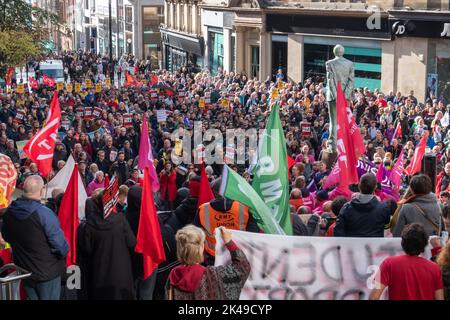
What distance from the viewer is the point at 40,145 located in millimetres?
13703

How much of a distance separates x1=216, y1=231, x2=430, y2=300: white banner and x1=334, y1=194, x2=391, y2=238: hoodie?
540mm

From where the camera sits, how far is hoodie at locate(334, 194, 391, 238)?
301 inches

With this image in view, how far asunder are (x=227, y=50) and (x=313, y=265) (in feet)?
129

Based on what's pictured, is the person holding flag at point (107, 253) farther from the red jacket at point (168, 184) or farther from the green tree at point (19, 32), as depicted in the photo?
the green tree at point (19, 32)

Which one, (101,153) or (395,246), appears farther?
(101,153)

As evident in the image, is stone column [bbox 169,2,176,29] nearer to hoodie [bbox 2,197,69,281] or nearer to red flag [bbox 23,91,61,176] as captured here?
red flag [bbox 23,91,61,176]

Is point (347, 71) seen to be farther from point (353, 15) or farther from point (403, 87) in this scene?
point (353, 15)

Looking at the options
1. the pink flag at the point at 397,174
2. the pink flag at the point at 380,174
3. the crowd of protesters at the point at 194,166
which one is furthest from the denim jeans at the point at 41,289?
the pink flag at the point at 397,174

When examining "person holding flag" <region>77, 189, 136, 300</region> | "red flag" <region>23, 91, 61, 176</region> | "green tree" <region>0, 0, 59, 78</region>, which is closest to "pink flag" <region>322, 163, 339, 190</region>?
"red flag" <region>23, 91, 61, 176</region>

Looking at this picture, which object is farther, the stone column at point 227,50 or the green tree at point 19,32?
the stone column at point 227,50

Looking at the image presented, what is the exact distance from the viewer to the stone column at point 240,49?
4391 centimetres

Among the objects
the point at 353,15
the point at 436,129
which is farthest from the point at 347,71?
the point at 353,15

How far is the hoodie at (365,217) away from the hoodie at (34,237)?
2366 millimetres
